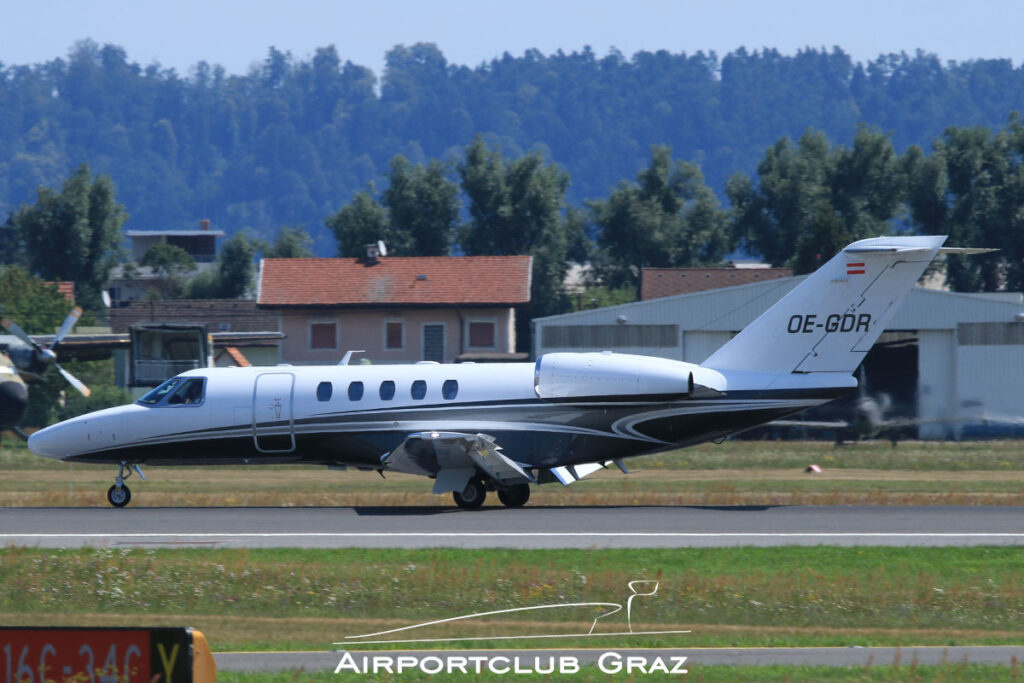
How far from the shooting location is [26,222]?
92.7 metres

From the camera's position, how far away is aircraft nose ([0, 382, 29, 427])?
1412 inches

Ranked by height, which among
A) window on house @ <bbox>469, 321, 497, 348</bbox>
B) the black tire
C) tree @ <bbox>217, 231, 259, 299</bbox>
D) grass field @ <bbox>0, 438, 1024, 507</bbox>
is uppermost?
tree @ <bbox>217, 231, 259, 299</bbox>

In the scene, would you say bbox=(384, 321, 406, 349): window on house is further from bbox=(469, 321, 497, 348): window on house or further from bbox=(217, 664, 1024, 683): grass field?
bbox=(217, 664, 1024, 683): grass field

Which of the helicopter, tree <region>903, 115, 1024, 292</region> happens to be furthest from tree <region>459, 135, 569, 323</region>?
the helicopter

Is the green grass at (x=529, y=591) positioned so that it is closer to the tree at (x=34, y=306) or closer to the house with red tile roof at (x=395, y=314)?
the house with red tile roof at (x=395, y=314)

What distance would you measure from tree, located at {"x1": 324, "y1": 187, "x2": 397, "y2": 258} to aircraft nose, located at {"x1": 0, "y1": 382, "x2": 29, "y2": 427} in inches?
1938

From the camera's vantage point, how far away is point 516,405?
2316 cm

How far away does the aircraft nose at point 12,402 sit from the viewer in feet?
118

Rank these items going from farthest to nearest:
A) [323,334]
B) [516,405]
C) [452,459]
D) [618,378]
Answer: [323,334] → [516,405] → [452,459] → [618,378]

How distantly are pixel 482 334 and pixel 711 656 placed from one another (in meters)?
51.7

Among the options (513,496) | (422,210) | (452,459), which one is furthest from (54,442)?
(422,210)

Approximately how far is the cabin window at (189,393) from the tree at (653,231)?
65.8 metres

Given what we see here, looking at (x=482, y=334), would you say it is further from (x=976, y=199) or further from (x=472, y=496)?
(x=472, y=496)

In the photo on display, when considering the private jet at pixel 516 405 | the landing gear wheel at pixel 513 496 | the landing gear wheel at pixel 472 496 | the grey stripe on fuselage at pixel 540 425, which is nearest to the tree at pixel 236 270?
the private jet at pixel 516 405
